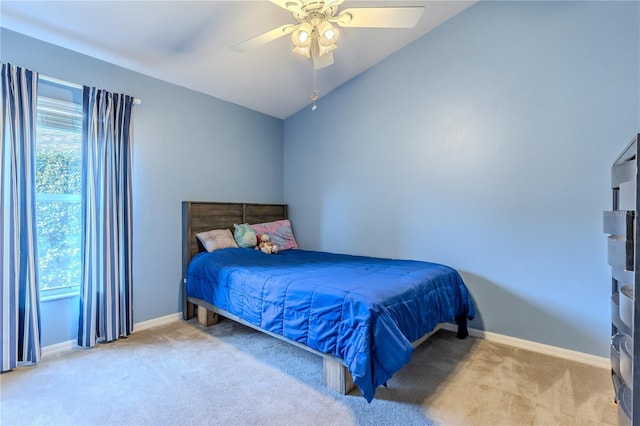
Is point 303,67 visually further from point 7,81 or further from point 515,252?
point 515,252

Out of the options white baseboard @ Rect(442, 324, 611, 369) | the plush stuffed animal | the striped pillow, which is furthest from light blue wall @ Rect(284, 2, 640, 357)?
the plush stuffed animal

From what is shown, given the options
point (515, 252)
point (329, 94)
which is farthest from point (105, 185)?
point (515, 252)

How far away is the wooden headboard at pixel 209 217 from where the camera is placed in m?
3.25

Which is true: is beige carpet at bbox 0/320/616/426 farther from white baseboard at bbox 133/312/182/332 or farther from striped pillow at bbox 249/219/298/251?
striped pillow at bbox 249/219/298/251

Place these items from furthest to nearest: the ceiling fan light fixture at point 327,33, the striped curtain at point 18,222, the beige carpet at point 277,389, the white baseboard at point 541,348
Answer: the white baseboard at point 541,348 → the striped curtain at point 18,222 → the ceiling fan light fixture at point 327,33 → the beige carpet at point 277,389

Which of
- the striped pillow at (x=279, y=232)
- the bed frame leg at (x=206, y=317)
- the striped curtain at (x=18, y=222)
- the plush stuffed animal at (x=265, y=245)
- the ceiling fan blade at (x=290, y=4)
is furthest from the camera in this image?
the striped pillow at (x=279, y=232)

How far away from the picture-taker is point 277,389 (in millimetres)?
1935

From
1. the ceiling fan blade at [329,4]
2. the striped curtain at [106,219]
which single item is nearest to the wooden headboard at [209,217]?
the striped curtain at [106,219]

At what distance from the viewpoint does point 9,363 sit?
211cm

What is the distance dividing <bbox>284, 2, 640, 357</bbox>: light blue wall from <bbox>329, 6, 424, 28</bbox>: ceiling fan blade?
4.41 ft

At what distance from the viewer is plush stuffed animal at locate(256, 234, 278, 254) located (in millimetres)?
3505

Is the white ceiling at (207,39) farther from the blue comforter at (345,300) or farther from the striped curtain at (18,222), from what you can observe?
the blue comforter at (345,300)

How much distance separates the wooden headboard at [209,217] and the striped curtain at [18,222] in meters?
→ 1.21

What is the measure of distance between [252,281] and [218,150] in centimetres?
184
